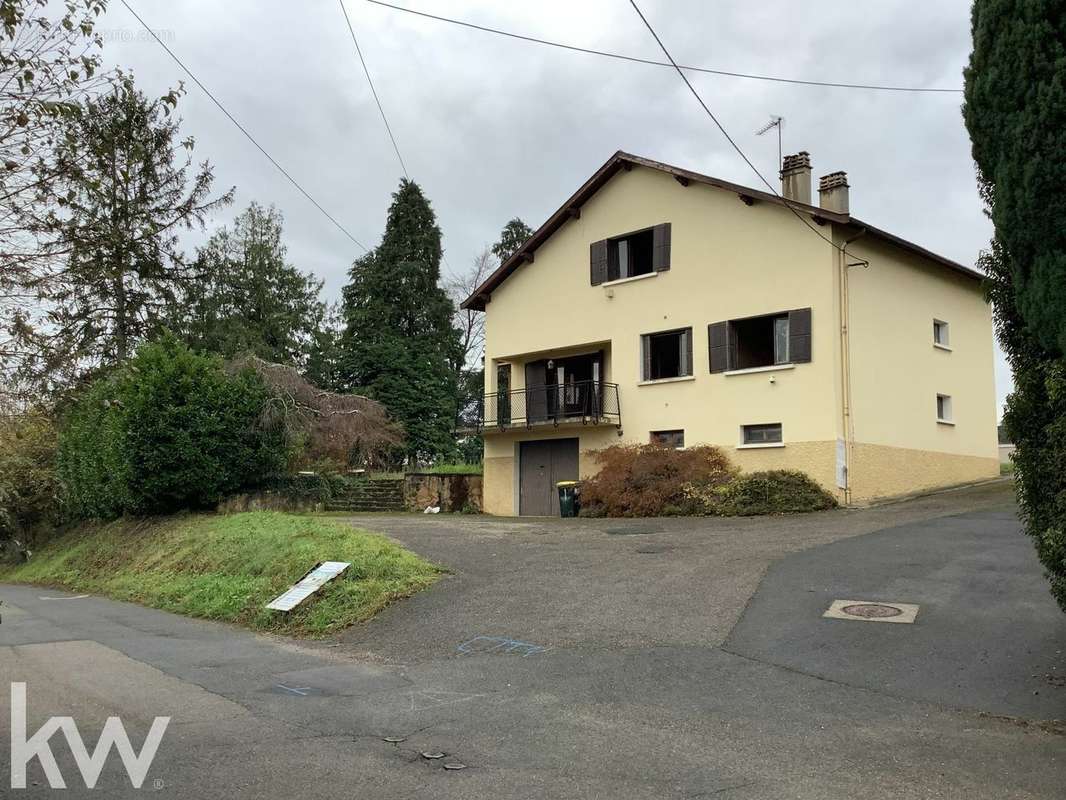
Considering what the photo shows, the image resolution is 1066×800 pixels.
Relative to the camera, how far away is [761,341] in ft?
75.5

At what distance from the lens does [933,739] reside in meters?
5.71

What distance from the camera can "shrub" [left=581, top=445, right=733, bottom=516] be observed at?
20.4 meters

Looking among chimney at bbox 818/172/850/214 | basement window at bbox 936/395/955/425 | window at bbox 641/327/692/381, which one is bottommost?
basement window at bbox 936/395/955/425

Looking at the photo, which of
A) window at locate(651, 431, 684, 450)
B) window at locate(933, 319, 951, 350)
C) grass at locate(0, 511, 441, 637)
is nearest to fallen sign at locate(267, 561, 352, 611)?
grass at locate(0, 511, 441, 637)

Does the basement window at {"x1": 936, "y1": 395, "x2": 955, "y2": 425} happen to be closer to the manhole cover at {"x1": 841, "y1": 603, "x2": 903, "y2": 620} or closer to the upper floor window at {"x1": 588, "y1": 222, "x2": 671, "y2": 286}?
the upper floor window at {"x1": 588, "y1": 222, "x2": 671, "y2": 286}

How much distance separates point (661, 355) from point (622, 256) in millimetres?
3081

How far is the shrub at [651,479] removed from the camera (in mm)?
20438

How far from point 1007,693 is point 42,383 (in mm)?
7722

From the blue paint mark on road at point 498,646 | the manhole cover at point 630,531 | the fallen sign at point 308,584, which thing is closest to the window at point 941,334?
the manhole cover at point 630,531

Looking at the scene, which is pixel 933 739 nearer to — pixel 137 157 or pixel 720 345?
pixel 137 157

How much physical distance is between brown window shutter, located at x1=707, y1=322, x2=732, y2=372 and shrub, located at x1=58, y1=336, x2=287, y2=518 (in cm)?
1094

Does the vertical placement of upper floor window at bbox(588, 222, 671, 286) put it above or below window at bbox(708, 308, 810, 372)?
above

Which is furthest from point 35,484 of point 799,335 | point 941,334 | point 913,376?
point 941,334

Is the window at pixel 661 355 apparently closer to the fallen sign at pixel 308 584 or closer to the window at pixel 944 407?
the window at pixel 944 407
